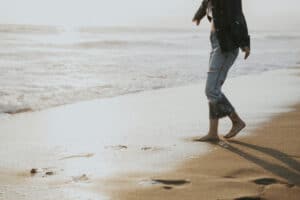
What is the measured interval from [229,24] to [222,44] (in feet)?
0.65

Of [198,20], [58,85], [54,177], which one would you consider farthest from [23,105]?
[54,177]

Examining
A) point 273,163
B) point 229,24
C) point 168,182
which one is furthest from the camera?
point 229,24

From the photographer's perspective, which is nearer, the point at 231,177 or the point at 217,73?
the point at 231,177

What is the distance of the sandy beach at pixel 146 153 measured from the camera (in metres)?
3.76

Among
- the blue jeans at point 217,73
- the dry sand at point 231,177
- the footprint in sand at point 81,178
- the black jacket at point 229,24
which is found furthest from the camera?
the blue jeans at point 217,73

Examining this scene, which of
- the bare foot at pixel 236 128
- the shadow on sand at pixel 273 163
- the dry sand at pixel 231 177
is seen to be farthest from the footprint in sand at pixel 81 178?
the bare foot at pixel 236 128

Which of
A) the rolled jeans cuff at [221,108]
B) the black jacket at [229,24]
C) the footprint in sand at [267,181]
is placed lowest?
the footprint in sand at [267,181]

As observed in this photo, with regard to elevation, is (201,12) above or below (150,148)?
above

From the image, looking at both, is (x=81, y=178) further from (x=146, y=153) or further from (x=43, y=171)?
(x=146, y=153)

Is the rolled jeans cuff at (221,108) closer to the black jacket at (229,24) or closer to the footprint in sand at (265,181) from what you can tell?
the black jacket at (229,24)

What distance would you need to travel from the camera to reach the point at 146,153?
16.2ft

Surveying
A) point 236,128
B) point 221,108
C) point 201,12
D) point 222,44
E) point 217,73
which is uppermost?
point 201,12

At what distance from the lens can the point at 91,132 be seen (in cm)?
603

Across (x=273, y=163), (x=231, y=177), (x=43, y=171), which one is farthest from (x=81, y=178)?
(x=273, y=163)
